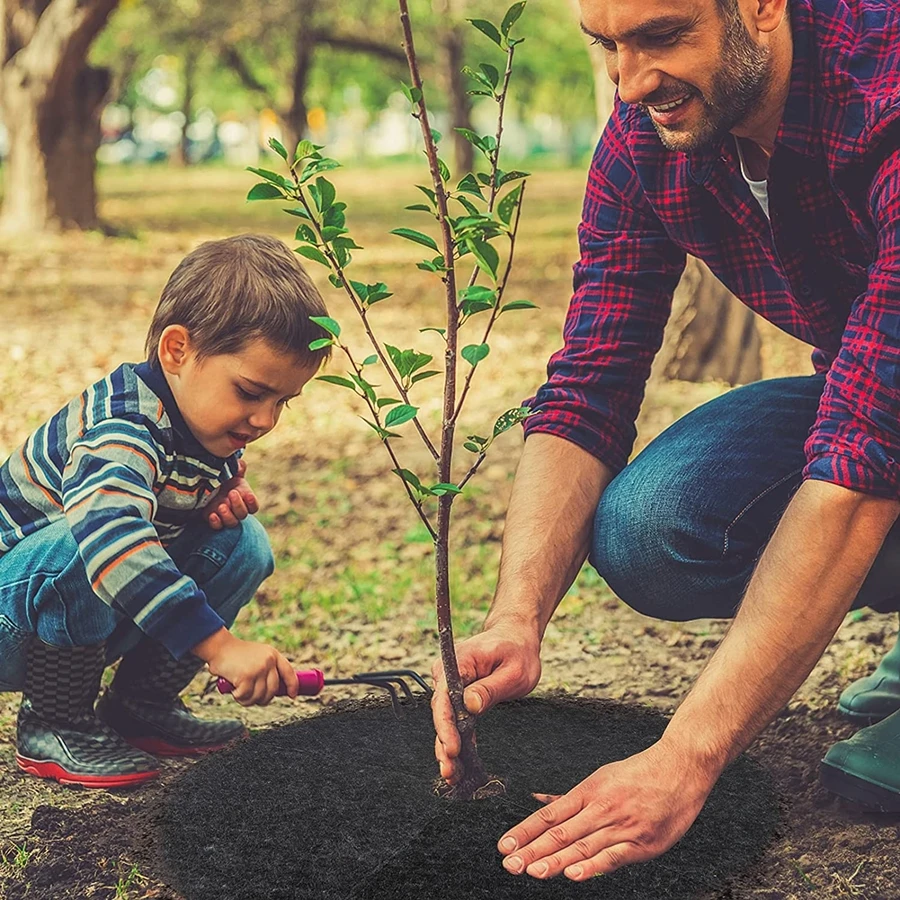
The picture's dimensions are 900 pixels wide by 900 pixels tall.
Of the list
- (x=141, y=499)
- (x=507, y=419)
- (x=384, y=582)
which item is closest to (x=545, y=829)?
(x=507, y=419)

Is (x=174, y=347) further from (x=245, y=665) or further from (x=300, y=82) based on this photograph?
(x=300, y=82)

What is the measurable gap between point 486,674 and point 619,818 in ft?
1.37

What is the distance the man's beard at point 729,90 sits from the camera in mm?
2186

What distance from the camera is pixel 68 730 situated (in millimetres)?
2596

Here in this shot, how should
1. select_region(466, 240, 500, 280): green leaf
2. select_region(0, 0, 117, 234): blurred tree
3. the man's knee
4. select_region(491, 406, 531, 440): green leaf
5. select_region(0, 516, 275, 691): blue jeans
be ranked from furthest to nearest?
select_region(0, 0, 117, 234): blurred tree, the man's knee, select_region(0, 516, 275, 691): blue jeans, select_region(491, 406, 531, 440): green leaf, select_region(466, 240, 500, 280): green leaf

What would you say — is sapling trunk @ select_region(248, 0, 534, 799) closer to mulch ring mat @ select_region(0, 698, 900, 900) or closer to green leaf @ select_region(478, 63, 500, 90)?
green leaf @ select_region(478, 63, 500, 90)

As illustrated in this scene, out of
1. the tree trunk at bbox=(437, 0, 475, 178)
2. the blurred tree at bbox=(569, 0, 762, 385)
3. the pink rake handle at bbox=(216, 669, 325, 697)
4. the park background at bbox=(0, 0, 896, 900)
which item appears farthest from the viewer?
the tree trunk at bbox=(437, 0, 475, 178)

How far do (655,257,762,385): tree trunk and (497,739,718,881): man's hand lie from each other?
4.13 meters

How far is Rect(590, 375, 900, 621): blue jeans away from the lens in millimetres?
2596

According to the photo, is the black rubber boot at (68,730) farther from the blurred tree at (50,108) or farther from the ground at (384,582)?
the blurred tree at (50,108)

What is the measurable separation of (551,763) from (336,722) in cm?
53

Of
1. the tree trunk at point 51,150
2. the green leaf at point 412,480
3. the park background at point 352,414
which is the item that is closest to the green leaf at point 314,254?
the park background at point 352,414

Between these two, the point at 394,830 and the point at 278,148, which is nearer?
the point at 278,148

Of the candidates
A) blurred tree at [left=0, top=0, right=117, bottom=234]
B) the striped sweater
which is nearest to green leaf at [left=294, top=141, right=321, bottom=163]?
the striped sweater
